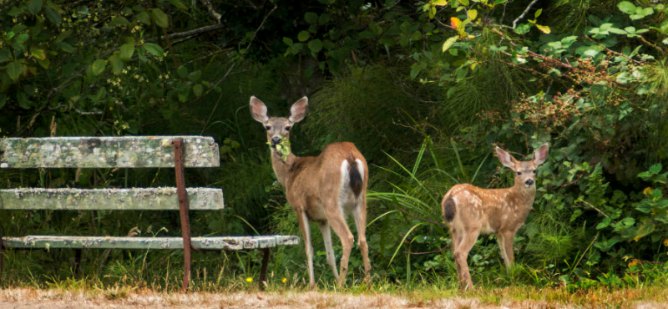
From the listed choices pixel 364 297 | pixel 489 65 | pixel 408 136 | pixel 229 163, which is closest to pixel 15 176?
pixel 229 163

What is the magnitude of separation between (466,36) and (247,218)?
380 cm

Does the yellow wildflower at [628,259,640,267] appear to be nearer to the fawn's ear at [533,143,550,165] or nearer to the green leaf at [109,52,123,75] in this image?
the fawn's ear at [533,143,550,165]

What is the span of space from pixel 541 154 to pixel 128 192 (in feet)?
9.76

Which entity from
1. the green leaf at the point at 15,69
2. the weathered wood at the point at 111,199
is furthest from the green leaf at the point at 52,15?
the weathered wood at the point at 111,199

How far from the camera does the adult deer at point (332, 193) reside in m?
9.45

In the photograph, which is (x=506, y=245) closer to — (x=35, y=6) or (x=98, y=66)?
(x=98, y=66)

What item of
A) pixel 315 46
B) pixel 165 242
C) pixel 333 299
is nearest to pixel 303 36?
pixel 315 46

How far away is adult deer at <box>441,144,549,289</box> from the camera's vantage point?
30.2 ft

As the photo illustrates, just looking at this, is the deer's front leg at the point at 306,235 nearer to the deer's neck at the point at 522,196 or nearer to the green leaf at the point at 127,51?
the deer's neck at the point at 522,196

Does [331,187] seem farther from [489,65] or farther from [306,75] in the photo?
[306,75]

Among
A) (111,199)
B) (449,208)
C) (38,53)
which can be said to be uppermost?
(38,53)

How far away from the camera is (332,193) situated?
957cm

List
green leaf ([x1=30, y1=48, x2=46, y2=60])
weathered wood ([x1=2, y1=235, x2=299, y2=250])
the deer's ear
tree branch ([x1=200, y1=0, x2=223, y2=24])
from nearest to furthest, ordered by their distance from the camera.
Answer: weathered wood ([x1=2, y1=235, x2=299, y2=250]), green leaf ([x1=30, y1=48, x2=46, y2=60]), the deer's ear, tree branch ([x1=200, y1=0, x2=223, y2=24])

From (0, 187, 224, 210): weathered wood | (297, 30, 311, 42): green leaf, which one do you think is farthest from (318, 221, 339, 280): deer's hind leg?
(297, 30, 311, 42): green leaf
